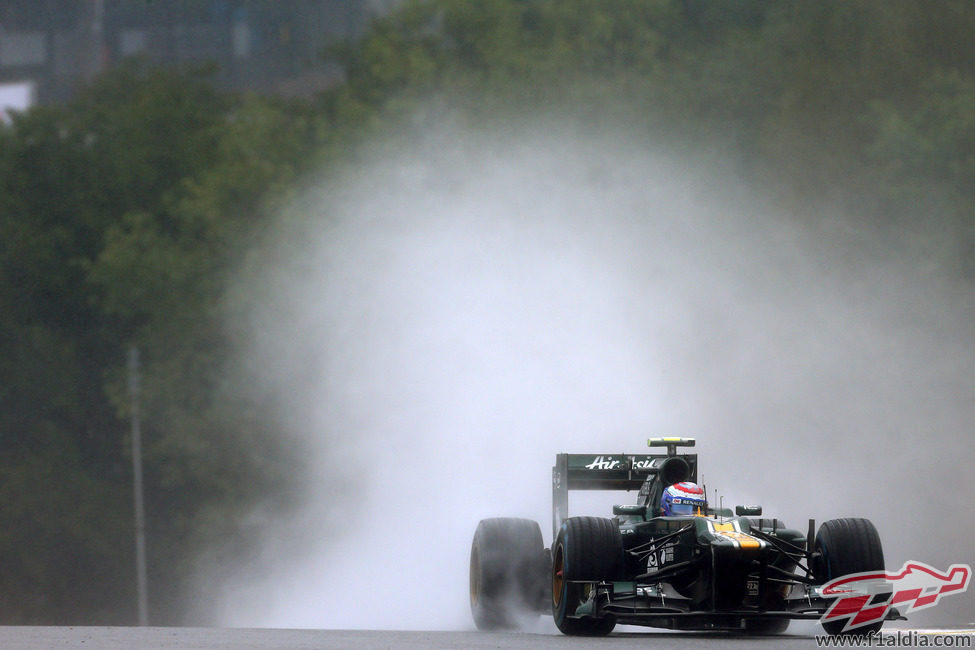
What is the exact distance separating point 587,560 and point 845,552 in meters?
2.13

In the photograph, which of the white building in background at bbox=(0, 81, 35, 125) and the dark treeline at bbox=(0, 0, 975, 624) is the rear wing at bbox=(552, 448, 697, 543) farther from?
the white building in background at bbox=(0, 81, 35, 125)

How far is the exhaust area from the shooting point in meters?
35.1

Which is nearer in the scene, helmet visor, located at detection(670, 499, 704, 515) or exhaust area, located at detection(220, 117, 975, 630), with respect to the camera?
helmet visor, located at detection(670, 499, 704, 515)

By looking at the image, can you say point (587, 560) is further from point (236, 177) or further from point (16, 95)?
point (16, 95)

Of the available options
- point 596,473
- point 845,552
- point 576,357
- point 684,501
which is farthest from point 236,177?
point 845,552

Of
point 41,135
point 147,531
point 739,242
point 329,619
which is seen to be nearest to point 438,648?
point 329,619

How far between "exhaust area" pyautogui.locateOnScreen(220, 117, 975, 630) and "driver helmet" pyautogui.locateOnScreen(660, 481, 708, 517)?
12.4m

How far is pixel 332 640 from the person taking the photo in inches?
549

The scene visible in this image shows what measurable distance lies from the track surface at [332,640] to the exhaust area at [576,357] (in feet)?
41.6

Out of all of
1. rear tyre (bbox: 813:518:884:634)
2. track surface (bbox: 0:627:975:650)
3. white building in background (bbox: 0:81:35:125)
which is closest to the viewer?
track surface (bbox: 0:627:975:650)

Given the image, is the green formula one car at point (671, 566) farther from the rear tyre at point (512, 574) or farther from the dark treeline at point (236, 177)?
the dark treeline at point (236, 177)

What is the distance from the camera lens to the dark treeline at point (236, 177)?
4934 centimetres

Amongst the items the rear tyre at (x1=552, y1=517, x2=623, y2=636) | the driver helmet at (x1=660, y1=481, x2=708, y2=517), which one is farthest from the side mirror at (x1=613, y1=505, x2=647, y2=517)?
the rear tyre at (x1=552, y1=517, x2=623, y2=636)

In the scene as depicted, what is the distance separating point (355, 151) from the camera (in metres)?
56.3
